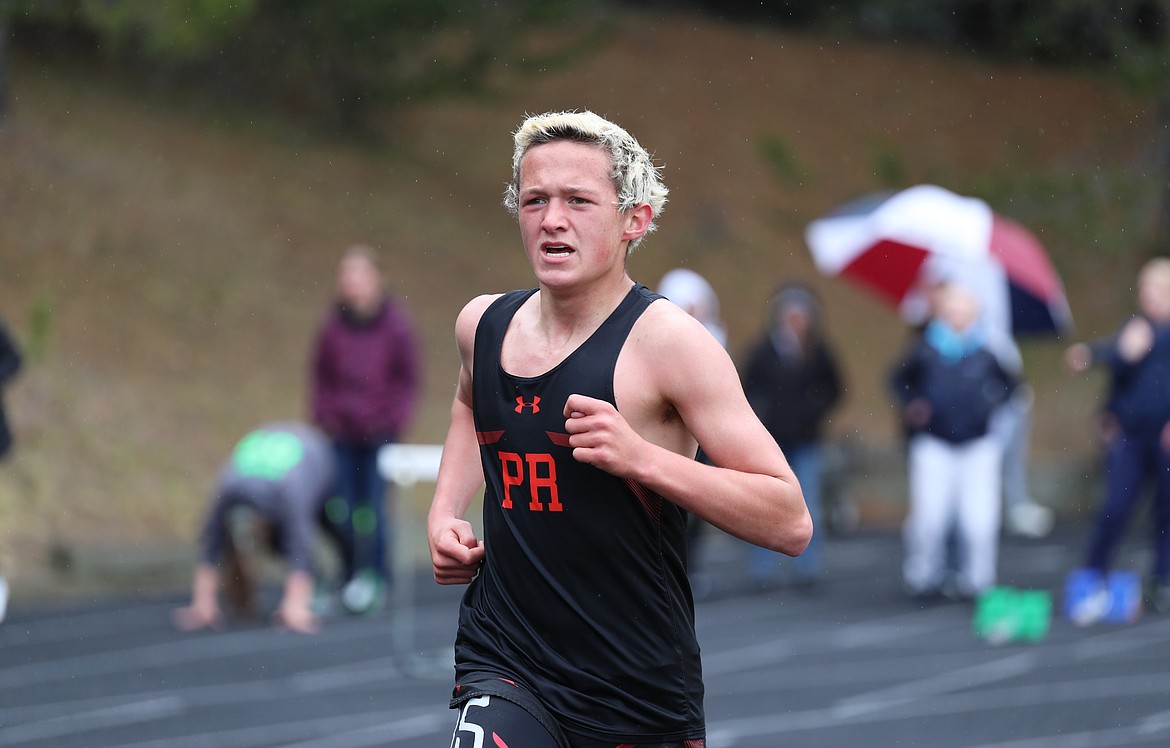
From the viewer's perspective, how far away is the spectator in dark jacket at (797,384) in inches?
488

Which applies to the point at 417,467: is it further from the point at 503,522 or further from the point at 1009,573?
the point at 1009,573

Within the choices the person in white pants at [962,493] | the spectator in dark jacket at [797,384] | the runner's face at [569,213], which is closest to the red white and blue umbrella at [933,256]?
the spectator in dark jacket at [797,384]

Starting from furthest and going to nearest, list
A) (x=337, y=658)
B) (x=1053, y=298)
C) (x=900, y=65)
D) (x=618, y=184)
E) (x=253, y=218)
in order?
(x=900, y=65)
(x=253, y=218)
(x=1053, y=298)
(x=337, y=658)
(x=618, y=184)

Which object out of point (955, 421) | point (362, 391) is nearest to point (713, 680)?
point (362, 391)

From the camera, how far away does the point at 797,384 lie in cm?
1248

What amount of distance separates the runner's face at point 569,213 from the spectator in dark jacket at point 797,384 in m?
8.91

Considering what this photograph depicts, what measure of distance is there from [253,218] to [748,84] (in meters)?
11.4

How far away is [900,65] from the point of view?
30.3m

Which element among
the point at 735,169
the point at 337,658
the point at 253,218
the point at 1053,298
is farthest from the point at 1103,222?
the point at 337,658

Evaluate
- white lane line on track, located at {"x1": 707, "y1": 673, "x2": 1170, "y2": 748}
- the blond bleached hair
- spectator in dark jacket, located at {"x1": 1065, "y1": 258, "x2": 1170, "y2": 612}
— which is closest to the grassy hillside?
white lane line on track, located at {"x1": 707, "y1": 673, "x2": 1170, "y2": 748}

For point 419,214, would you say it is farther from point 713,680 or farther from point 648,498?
point 648,498

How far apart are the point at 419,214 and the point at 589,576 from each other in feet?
57.8

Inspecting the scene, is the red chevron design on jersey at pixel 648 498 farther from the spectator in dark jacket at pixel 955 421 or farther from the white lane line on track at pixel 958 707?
the spectator in dark jacket at pixel 955 421

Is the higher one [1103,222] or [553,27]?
[553,27]
